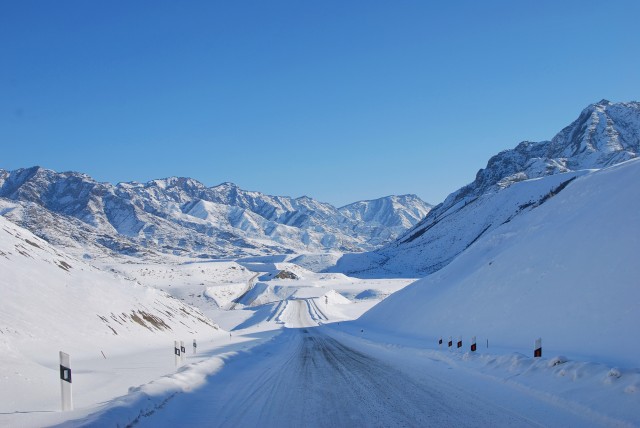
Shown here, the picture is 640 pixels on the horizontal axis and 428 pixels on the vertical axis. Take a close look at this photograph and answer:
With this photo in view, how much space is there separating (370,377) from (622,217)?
1161 centimetres

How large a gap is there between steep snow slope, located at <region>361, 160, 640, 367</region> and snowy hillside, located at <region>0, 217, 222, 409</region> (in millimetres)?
13843

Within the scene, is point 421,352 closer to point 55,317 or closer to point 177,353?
point 177,353

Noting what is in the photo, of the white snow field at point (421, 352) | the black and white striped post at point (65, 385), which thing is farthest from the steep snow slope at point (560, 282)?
the black and white striped post at point (65, 385)

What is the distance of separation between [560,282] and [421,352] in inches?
230

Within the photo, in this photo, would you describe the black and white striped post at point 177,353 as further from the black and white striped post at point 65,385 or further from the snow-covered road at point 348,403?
the black and white striped post at point 65,385

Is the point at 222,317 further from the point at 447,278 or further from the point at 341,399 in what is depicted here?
A: the point at 341,399

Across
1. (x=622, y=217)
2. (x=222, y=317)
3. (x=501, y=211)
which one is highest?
(x=501, y=211)

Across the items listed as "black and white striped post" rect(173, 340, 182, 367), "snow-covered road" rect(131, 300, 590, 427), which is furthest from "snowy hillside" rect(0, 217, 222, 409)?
"black and white striped post" rect(173, 340, 182, 367)

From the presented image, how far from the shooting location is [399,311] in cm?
3441

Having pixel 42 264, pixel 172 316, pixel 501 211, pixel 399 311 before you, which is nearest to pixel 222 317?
pixel 172 316

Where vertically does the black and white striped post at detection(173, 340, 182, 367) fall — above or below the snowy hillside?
below

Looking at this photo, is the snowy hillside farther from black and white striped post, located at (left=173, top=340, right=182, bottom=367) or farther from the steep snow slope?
the steep snow slope

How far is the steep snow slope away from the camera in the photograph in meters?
13.0

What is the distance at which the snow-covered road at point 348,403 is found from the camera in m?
7.41
